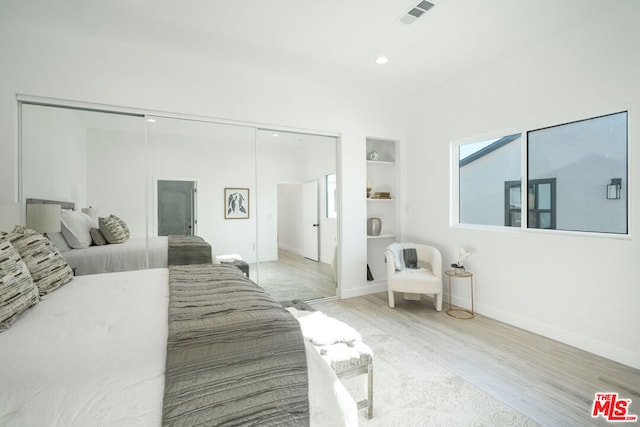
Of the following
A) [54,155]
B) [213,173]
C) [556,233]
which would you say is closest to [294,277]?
[213,173]

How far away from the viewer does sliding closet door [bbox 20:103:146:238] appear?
107 inches

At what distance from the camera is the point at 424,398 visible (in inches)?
79.4

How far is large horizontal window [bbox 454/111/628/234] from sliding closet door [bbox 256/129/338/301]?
5.85 ft

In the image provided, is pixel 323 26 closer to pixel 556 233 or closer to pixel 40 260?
pixel 40 260

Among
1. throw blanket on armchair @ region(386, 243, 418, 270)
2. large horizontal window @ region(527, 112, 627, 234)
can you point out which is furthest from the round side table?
large horizontal window @ region(527, 112, 627, 234)

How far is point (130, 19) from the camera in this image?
2592 millimetres

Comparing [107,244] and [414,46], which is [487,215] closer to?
[414,46]

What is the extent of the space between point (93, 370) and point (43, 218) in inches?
74.7

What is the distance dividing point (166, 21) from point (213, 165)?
4.52 feet

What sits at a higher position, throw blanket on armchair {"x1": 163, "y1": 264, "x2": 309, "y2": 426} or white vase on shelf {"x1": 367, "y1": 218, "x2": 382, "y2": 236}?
white vase on shelf {"x1": 367, "y1": 218, "x2": 382, "y2": 236}

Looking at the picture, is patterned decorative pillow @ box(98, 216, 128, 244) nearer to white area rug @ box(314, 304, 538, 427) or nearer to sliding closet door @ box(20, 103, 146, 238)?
sliding closet door @ box(20, 103, 146, 238)

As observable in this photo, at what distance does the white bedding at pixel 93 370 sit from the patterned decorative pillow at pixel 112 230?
1.42 meters

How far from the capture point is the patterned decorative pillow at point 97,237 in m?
2.77

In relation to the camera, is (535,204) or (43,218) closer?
(43,218)
